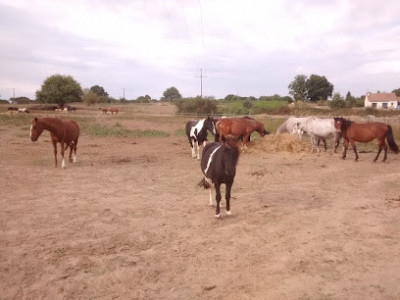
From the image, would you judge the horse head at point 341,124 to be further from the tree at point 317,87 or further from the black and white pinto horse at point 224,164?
the tree at point 317,87

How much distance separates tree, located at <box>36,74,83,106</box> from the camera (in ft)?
206

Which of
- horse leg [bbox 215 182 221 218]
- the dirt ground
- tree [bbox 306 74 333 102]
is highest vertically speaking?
tree [bbox 306 74 333 102]

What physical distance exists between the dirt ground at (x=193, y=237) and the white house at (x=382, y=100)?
75.8 metres

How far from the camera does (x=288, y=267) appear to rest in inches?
175

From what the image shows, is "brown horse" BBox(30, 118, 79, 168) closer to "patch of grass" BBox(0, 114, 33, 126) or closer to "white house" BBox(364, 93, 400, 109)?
"patch of grass" BBox(0, 114, 33, 126)

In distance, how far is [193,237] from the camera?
5.53 meters

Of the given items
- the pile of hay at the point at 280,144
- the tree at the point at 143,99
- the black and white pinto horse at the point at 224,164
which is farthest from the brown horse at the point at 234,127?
the tree at the point at 143,99

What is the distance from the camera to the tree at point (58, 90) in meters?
62.9

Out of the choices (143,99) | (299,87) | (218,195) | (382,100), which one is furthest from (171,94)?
(218,195)

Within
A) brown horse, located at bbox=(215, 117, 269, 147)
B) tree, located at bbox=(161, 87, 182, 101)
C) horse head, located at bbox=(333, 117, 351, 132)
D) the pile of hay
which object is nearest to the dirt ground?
horse head, located at bbox=(333, 117, 351, 132)

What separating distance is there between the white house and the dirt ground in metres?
75.8

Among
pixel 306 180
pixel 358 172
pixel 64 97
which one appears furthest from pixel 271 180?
pixel 64 97

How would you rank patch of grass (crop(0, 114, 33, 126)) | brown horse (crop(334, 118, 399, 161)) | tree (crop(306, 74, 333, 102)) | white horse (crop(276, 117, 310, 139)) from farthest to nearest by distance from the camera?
tree (crop(306, 74, 333, 102)) < patch of grass (crop(0, 114, 33, 126)) < white horse (crop(276, 117, 310, 139)) < brown horse (crop(334, 118, 399, 161))

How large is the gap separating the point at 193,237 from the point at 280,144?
10649 millimetres
